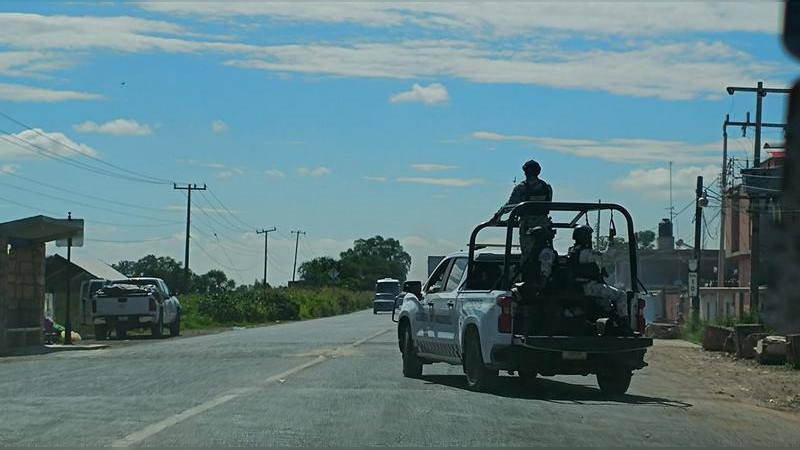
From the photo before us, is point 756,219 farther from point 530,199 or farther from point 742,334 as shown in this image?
point 530,199

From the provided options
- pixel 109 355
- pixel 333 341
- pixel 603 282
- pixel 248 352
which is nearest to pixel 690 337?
pixel 333 341

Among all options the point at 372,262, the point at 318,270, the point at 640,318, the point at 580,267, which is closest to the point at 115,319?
the point at 580,267

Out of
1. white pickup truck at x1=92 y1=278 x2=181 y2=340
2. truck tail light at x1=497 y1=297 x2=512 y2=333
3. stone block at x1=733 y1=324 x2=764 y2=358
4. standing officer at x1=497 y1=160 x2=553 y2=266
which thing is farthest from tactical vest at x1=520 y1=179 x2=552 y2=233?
white pickup truck at x1=92 y1=278 x2=181 y2=340

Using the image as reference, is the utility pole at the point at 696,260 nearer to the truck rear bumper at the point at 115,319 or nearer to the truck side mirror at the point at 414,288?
the truck rear bumper at the point at 115,319

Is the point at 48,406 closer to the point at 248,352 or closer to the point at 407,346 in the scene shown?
the point at 407,346

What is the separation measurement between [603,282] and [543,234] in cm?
107

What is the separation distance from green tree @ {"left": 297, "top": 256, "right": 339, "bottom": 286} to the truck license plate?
126 metres

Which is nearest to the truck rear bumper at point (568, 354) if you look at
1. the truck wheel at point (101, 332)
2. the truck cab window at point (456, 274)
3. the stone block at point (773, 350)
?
the truck cab window at point (456, 274)

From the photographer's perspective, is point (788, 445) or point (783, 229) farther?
point (788, 445)

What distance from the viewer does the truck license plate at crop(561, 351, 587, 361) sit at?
14133 millimetres

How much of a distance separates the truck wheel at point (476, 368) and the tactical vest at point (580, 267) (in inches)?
60.0

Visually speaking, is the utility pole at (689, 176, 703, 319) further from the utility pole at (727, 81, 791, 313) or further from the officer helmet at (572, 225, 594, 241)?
the officer helmet at (572, 225, 594, 241)

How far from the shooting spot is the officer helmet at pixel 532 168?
15422mm

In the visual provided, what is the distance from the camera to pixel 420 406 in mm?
12812
